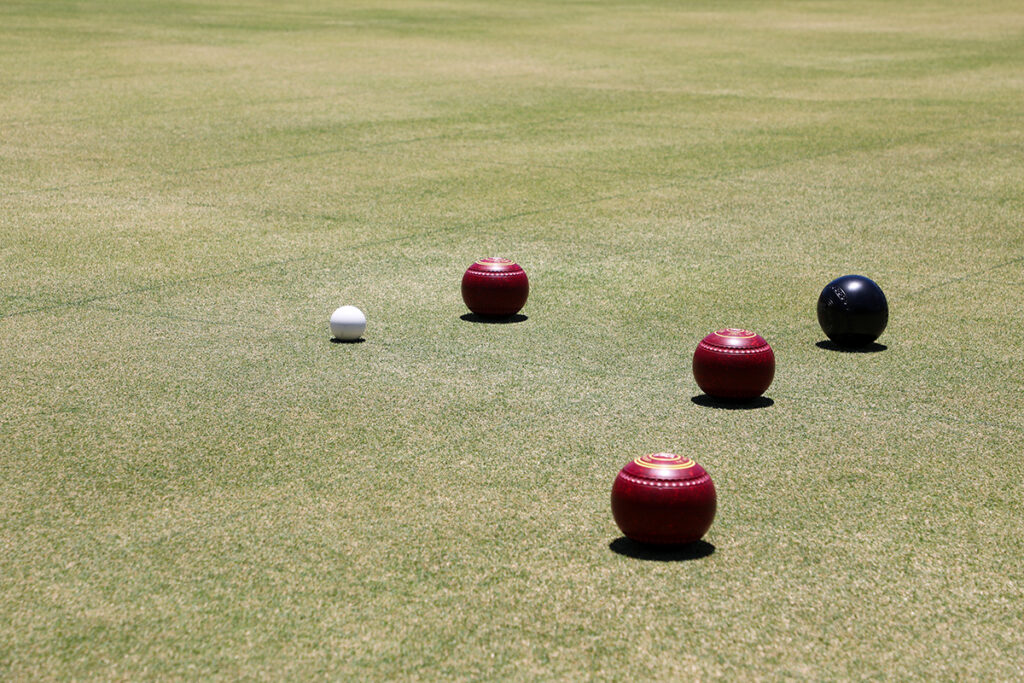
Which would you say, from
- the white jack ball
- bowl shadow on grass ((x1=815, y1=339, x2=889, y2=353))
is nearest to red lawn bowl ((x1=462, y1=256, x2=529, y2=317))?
the white jack ball

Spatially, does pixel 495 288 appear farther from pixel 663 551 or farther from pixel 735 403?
pixel 663 551

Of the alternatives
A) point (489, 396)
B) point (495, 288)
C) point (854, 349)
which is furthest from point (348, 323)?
point (854, 349)

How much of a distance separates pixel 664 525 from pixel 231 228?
8.42 m

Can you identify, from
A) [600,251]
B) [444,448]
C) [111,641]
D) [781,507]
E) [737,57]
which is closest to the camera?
[111,641]

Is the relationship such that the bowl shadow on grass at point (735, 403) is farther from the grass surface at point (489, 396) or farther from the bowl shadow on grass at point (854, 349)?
the bowl shadow on grass at point (854, 349)

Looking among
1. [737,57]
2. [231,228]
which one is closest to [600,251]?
[231,228]

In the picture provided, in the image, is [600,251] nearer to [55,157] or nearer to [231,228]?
[231,228]

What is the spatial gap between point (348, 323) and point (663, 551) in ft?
12.7

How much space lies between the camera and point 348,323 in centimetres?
894

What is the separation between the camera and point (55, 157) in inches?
655

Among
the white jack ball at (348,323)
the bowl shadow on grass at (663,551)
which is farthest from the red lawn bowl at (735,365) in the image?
the white jack ball at (348,323)

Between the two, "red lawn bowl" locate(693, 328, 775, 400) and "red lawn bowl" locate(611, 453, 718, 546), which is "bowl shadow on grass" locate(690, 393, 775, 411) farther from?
"red lawn bowl" locate(611, 453, 718, 546)

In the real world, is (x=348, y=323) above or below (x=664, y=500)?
below

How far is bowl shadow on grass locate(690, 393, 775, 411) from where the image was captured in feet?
25.0
